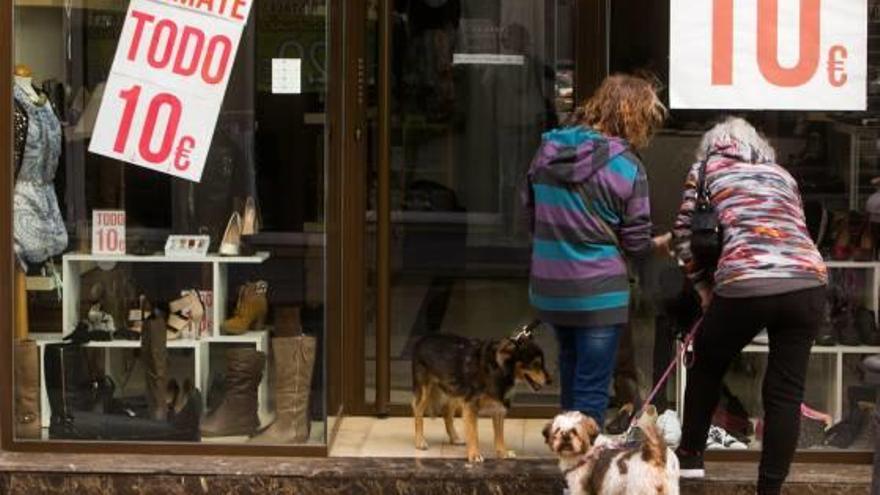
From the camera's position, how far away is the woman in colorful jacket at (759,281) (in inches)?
225

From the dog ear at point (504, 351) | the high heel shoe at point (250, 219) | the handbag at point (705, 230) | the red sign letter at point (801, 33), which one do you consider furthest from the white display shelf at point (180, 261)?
the red sign letter at point (801, 33)

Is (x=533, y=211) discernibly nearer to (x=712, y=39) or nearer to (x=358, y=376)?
(x=712, y=39)

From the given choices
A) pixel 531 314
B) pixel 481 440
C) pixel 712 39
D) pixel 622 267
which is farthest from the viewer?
pixel 531 314

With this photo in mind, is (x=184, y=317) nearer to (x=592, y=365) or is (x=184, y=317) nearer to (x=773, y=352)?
(x=592, y=365)

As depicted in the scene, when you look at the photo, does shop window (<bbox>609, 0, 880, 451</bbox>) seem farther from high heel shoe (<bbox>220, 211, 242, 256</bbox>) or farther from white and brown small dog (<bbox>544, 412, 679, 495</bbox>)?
high heel shoe (<bbox>220, 211, 242, 256</bbox>)

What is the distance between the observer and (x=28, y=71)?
22.2 ft

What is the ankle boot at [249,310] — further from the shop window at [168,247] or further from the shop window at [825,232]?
the shop window at [825,232]

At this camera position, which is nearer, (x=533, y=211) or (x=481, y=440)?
(x=533, y=211)

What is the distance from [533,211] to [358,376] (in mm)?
1671

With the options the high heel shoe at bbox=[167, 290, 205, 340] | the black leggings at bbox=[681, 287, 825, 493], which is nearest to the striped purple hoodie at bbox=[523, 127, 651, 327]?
the black leggings at bbox=[681, 287, 825, 493]

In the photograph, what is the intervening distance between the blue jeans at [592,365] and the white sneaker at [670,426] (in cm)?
62

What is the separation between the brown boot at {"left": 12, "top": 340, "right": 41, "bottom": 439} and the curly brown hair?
8.42 feet

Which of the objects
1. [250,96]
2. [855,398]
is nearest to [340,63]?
[250,96]

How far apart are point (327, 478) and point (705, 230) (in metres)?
1.87
